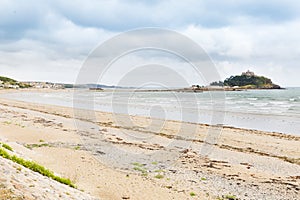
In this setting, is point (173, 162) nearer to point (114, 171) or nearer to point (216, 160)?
point (216, 160)

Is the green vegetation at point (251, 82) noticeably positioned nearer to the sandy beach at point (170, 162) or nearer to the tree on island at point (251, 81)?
the tree on island at point (251, 81)

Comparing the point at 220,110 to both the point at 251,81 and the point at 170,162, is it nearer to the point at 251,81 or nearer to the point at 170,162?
the point at 170,162

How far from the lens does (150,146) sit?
1761 centimetres

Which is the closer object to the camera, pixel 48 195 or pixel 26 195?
pixel 26 195

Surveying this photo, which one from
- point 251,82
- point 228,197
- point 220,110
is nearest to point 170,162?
point 228,197

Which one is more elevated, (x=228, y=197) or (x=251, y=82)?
(x=251, y=82)

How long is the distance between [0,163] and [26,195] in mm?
1602

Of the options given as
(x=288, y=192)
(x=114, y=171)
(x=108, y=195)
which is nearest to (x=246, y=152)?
(x=288, y=192)

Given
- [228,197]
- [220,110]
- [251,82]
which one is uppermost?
[251,82]

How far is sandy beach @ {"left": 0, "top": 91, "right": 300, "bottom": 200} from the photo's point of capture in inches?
399

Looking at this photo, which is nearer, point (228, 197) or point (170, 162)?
point (228, 197)

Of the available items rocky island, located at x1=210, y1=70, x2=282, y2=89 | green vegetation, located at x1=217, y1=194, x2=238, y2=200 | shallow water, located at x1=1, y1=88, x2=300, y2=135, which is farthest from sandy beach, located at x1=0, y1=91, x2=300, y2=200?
rocky island, located at x1=210, y1=70, x2=282, y2=89

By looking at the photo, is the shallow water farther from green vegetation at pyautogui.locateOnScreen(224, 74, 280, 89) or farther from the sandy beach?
green vegetation at pyautogui.locateOnScreen(224, 74, 280, 89)

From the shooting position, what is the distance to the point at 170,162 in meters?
13.9
